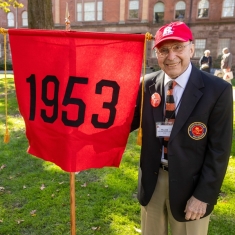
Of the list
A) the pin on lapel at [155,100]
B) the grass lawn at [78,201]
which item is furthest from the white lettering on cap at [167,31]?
the grass lawn at [78,201]

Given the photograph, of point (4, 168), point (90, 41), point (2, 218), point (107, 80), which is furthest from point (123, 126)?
point (4, 168)

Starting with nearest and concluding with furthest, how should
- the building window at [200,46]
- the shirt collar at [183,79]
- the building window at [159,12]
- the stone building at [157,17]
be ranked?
the shirt collar at [183,79] < the stone building at [157,17] < the building window at [200,46] < the building window at [159,12]

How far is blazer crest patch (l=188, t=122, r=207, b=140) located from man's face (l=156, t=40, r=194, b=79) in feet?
1.15

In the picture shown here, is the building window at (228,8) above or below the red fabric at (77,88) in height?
above

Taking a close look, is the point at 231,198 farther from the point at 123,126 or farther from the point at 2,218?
the point at 2,218

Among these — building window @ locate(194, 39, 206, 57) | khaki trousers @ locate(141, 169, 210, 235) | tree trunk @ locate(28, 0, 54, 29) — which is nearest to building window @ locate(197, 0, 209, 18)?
building window @ locate(194, 39, 206, 57)

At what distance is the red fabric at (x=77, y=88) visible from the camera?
6.07 feet

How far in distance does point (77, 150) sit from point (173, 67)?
0.91 metres

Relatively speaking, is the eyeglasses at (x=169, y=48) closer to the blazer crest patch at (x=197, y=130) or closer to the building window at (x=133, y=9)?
the blazer crest patch at (x=197, y=130)

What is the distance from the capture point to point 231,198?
137 inches

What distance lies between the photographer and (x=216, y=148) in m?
1.73

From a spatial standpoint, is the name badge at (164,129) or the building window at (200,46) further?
the building window at (200,46)

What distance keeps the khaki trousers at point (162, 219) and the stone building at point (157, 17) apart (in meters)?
21.0

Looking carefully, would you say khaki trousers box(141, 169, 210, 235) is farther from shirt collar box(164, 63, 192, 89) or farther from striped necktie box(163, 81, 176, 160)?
shirt collar box(164, 63, 192, 89)
